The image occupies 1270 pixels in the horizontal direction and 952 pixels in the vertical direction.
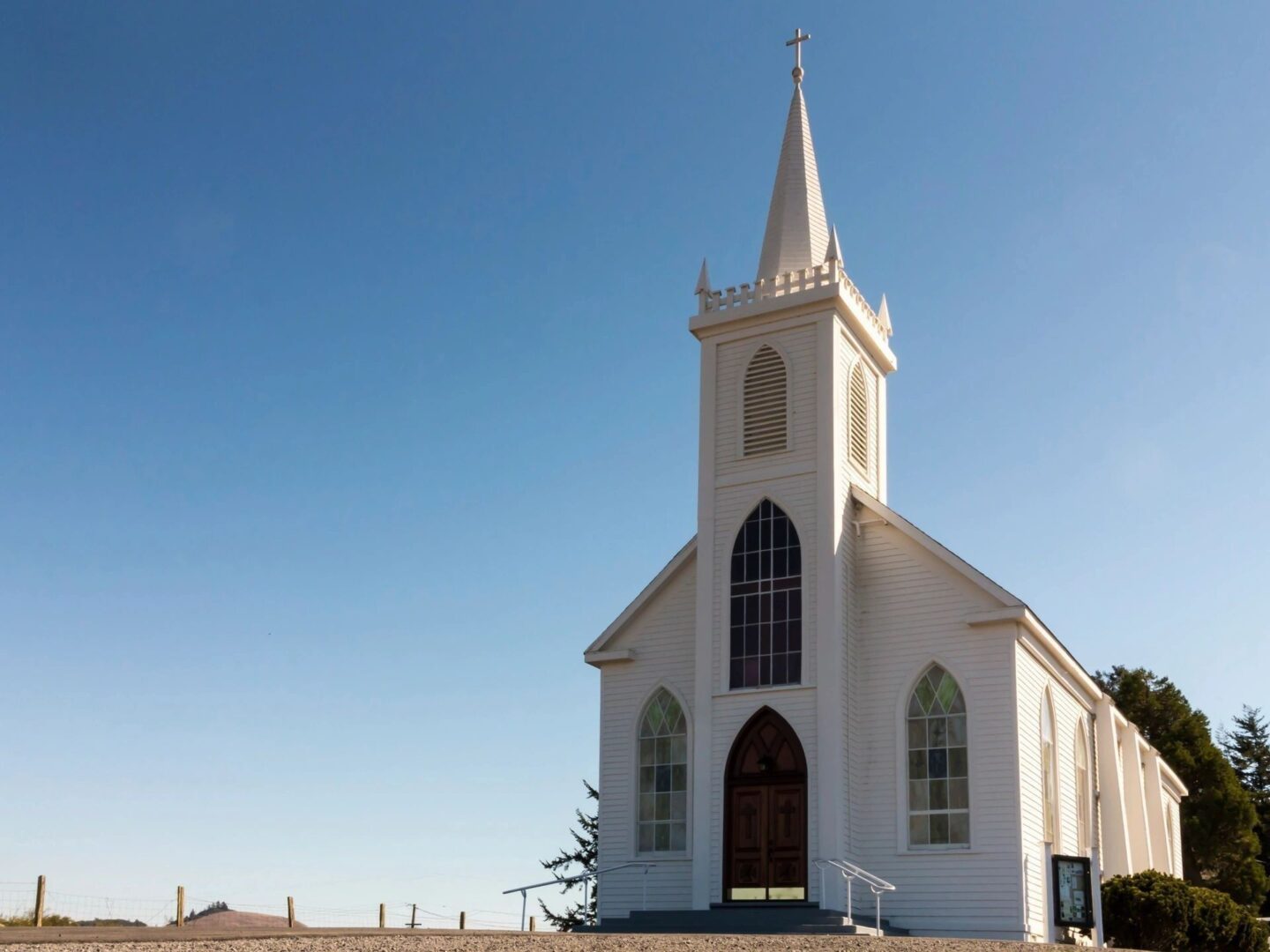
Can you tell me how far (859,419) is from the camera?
27312mm

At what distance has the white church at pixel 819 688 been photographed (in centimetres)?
2344

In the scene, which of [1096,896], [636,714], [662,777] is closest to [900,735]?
[1096,896]

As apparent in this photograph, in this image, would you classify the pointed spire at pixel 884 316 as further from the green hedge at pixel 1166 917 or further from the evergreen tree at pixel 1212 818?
the evergreen tree at pixel 1212 818

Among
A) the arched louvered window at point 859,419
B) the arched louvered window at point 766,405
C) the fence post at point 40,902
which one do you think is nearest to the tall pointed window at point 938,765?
the arched louvered window at point 859,419

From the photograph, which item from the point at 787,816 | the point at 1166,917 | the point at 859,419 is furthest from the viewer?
the point at 859,419

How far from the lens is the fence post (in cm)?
2152

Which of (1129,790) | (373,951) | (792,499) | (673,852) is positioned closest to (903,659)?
(792,499)

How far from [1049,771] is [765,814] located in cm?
534

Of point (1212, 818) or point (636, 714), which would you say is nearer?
point (636, 714)

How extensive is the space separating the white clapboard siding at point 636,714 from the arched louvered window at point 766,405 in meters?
2.54

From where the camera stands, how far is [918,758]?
952 inches

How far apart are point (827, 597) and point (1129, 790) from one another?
39.2 ft

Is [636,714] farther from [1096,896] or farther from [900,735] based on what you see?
[1096,896]

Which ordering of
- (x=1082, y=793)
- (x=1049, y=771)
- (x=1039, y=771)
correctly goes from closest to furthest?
(x=1039, y=771) → (x=1049, y=771) → (x=1082, y=793)
